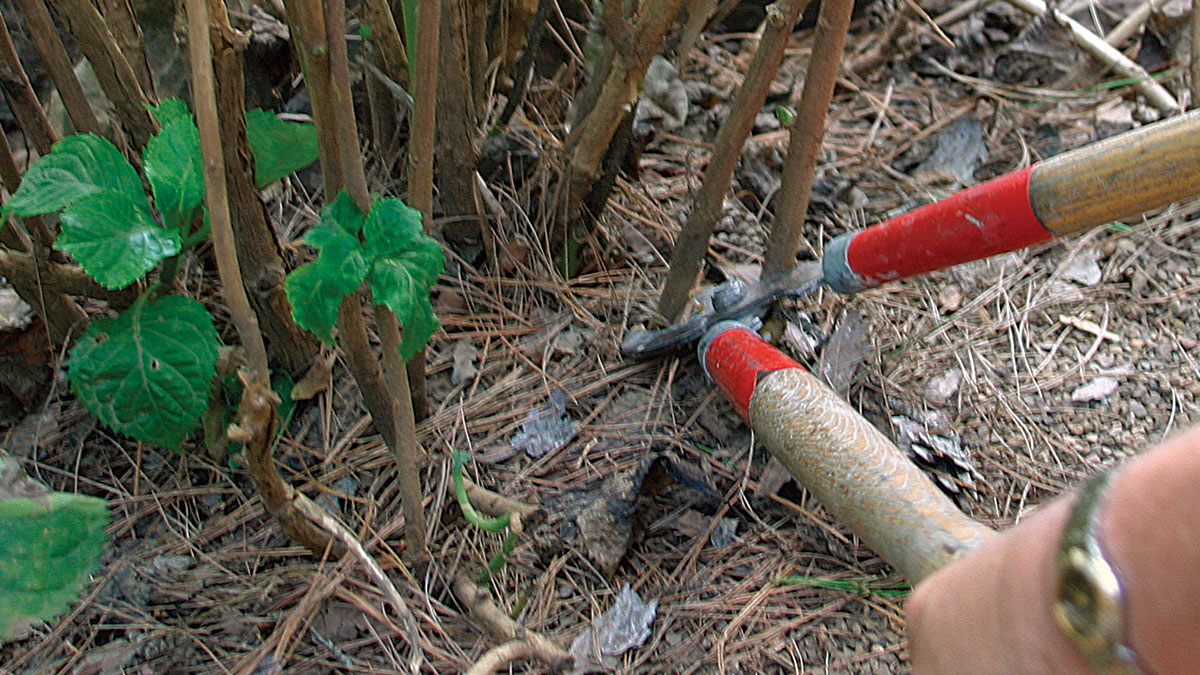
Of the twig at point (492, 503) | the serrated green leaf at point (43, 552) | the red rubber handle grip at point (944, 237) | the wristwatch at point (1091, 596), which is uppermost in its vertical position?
the wristwatch at point (1091, 596)

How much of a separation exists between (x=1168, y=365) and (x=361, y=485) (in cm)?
164

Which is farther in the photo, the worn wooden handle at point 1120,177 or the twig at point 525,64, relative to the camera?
the twig at point 525,64

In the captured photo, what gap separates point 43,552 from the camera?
1.08 metres

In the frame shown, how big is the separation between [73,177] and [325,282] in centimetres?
43

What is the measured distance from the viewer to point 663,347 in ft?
5.65

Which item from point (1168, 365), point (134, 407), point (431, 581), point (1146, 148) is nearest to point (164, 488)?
point (134, 407)

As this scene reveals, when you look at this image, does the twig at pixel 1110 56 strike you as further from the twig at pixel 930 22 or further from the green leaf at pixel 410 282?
the green leaf at pixel 410 282

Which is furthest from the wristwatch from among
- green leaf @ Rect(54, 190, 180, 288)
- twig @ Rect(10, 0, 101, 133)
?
twig @ Rect(10, 0, 101, 133)

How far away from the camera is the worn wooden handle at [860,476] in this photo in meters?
1.15

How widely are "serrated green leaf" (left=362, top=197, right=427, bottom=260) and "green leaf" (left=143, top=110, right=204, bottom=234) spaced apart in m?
0.30

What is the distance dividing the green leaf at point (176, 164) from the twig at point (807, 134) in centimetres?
102

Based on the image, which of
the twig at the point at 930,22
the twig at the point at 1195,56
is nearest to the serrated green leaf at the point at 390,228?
the twig at the point at 930,22

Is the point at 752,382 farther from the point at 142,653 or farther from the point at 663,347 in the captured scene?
the point at 142,653

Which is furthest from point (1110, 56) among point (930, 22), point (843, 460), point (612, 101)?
point (843, 460)
